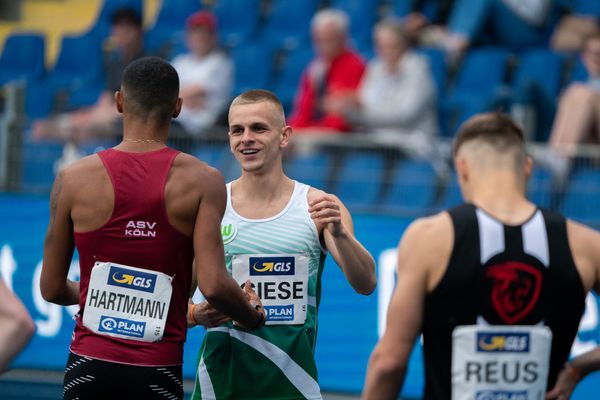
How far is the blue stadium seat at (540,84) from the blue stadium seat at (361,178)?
1.88 metres

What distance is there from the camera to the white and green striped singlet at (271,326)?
19.2 ft

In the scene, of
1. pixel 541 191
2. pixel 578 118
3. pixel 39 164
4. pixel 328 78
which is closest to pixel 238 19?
pixel 328 78

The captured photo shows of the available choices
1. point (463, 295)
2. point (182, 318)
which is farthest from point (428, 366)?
point (182, 318)

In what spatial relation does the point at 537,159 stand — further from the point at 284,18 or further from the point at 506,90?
the point at 284,18

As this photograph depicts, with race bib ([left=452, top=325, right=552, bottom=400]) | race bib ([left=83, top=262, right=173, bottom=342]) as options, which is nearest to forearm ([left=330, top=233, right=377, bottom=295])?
race bib ([left=83, top=262, right=173, bottom=342])

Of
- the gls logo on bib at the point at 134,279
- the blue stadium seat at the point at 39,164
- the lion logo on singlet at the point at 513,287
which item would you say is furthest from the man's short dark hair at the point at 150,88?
the blue stadium seat at the point at 39,164

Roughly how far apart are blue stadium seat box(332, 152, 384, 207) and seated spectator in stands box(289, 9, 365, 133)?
87 centimetres

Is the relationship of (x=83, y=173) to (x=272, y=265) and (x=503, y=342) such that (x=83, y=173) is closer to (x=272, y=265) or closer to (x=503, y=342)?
(x=272, y=265)

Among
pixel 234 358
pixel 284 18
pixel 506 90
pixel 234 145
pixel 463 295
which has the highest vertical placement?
pixel 284 18

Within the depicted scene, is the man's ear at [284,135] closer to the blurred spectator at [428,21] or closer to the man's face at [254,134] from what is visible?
the man's face at [254,134]

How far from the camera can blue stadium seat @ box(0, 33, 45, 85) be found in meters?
14.7

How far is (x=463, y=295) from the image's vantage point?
14.2ft

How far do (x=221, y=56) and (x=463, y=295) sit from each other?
8.15m

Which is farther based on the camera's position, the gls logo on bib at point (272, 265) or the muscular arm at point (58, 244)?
the gls logo on bib at point (272, 265)
